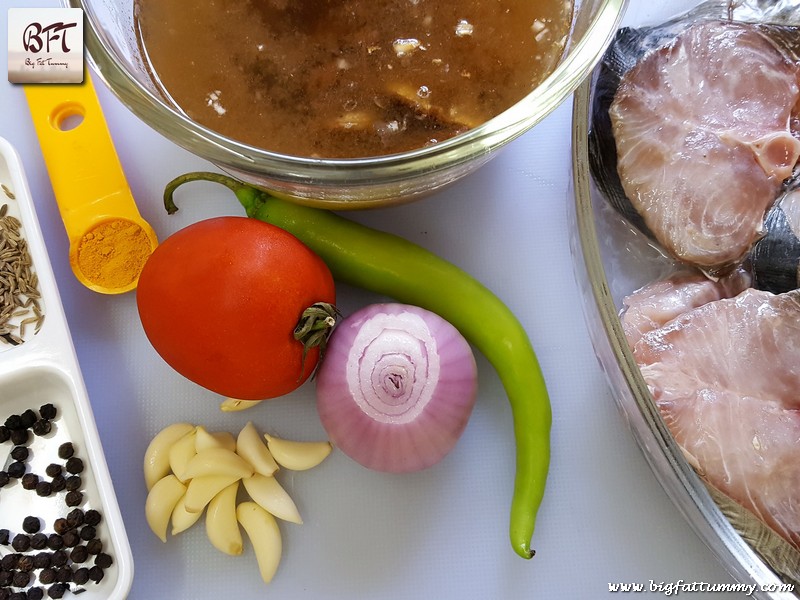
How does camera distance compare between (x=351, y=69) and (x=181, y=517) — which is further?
(x=181, y=517)

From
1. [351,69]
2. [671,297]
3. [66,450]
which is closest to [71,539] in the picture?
[66,450]

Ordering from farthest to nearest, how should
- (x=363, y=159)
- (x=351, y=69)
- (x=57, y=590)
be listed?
(x=57, y=590) → (x=351, y=69) → (x=363, y=159)

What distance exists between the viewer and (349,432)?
3.14ft

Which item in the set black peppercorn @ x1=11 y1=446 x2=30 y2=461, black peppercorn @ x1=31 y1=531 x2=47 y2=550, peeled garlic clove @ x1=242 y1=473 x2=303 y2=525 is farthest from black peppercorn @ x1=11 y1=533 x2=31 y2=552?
peeled garlic clove @ x1=242 y1=473 x2=303 y2=525

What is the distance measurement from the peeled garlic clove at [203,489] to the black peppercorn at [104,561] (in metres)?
0.13

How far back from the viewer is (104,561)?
979 millimetres

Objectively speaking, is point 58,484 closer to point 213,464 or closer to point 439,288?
point 213,464

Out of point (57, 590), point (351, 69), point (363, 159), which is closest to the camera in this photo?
point (363, 159)

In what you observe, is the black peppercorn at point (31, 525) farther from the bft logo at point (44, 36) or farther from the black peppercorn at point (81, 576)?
the bft logo at point (44, 36)

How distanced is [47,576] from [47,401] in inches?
9.9

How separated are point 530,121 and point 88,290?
0.73 m

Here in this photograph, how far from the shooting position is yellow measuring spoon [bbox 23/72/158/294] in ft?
3.47

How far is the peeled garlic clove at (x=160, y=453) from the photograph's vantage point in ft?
3.33

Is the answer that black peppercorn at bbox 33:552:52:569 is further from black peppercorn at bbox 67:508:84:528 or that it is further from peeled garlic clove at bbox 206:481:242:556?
peeled garlic clove at bbox 206:481:242:556
